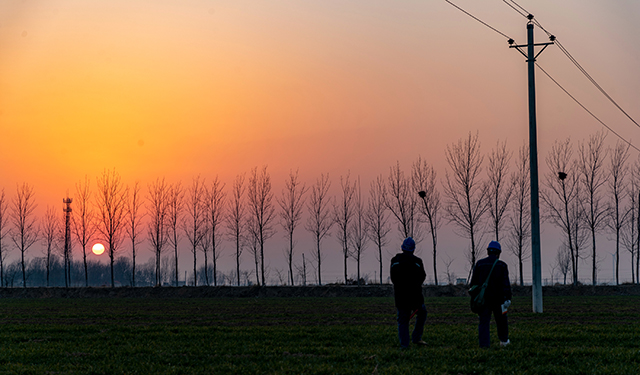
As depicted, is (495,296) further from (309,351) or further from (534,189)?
(534,189)

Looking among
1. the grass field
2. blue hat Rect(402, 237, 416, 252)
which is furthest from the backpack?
blue hat Rect(402, 237, 416, 252)

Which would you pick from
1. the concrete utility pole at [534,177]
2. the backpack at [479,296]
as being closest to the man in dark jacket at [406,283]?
the backpack at [479,296]

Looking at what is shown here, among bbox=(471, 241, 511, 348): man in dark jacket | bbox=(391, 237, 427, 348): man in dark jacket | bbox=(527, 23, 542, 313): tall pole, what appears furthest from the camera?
bbox=(527, 23, 542, 313): tall pole

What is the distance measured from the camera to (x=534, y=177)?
23969 millimetres

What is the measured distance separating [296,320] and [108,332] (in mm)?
6731

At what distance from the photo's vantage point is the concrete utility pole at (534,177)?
23.0 m

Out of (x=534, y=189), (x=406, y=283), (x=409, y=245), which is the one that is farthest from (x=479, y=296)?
(x=534, y=189)

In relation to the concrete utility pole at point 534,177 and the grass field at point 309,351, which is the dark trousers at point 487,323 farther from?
the concrete utility pole at point 534,177

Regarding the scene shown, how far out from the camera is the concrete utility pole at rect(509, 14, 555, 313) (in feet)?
75.3

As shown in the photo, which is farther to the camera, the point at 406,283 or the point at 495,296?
the point at 406,283

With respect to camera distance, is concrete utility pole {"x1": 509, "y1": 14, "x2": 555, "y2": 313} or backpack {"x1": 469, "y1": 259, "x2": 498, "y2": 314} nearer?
backpack {"x1": 469, "y1": 259, "x2": 498, "y2": 314}

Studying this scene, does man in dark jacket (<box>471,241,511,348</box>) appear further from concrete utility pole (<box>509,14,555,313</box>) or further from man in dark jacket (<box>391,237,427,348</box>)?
concrete utility pole (<box>509,14,555,313</box>)

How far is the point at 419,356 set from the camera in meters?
11.1

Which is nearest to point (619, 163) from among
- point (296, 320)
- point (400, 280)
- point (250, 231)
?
point (250, 231)
